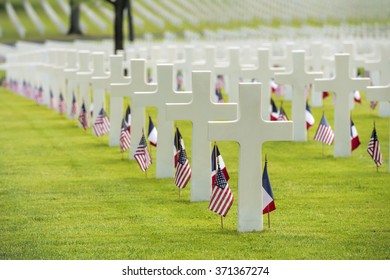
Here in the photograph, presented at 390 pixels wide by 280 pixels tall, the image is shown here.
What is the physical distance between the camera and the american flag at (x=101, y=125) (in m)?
21.9

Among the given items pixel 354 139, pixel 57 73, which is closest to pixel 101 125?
pixel 354 139

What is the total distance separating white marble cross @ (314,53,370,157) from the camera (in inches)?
774

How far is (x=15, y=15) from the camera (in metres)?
117

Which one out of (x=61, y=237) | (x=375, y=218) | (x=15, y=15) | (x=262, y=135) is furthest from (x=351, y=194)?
(x=15, y=15)

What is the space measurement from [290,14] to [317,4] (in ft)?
30.6

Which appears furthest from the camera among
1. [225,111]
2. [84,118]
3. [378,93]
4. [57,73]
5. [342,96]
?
[57,73]

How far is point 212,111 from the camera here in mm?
15391

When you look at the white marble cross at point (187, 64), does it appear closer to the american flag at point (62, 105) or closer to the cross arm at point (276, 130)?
the american flag at point (62, 105)

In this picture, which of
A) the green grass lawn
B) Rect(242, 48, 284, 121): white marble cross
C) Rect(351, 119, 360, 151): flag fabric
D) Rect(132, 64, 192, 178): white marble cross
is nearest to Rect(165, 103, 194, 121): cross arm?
the green grass lawn

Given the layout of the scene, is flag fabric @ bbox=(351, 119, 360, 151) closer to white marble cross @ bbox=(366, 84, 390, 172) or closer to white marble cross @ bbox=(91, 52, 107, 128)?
white marble cross @ bbox=(366, 84, 390, 172)

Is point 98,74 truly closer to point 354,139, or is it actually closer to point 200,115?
point 354,139

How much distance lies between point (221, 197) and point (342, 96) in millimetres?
6302

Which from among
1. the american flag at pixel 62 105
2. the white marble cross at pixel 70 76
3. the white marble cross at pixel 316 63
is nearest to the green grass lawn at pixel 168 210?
the white marble cross at pixel 70 76

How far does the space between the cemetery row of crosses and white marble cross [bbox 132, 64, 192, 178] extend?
12 millimetres
